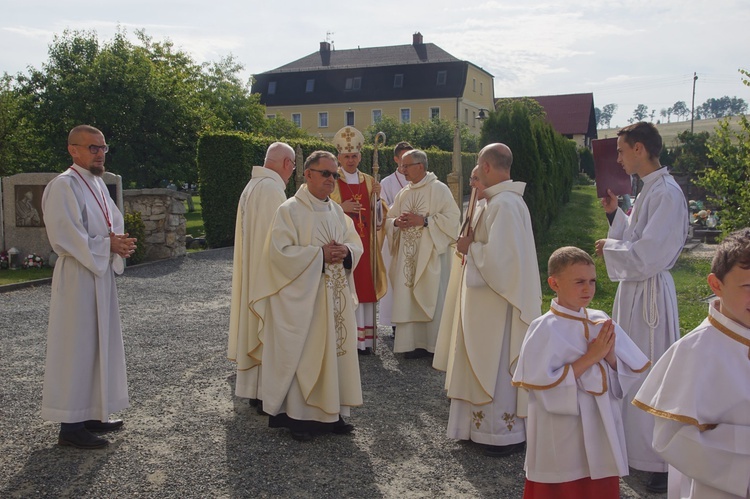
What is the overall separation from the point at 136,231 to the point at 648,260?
1172cm

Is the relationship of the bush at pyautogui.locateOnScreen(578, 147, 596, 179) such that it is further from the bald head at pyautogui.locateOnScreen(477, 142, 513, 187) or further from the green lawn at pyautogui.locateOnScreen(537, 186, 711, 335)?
the bald head at pyautogui.locateOnScreen(477, 142, 513, 187)

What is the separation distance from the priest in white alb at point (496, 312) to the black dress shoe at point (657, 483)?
2.75 feet

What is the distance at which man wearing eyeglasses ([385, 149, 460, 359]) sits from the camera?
24.0 ft

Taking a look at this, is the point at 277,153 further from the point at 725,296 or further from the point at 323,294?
the point at 725,296

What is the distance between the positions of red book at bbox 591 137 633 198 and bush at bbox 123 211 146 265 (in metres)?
11.1

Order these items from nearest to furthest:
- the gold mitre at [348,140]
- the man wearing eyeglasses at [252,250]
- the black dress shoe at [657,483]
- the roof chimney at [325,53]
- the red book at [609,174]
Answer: the black dress shoe at [657,483], the red book at [609,174], the man wearing eyeglasses at [252,250], the gold mitre at [348,140], the roof chimney at [325,53]

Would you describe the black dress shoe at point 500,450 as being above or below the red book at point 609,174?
below

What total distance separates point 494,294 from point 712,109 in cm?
16349

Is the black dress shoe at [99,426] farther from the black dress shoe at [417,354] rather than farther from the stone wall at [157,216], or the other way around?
the stone wall at [157,216]

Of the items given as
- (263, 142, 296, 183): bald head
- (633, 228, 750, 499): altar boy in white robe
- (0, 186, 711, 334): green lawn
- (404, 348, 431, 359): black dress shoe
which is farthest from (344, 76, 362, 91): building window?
(633, 228, 750, 499): altar boy in white robe

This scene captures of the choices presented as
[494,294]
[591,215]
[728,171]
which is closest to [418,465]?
[494,294]

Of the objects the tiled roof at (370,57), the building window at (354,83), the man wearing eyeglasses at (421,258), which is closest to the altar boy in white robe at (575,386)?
the man wearing eyeglasses at (421,258)

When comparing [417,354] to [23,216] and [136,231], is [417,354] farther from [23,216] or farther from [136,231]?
[23,216]

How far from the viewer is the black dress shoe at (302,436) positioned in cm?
482
